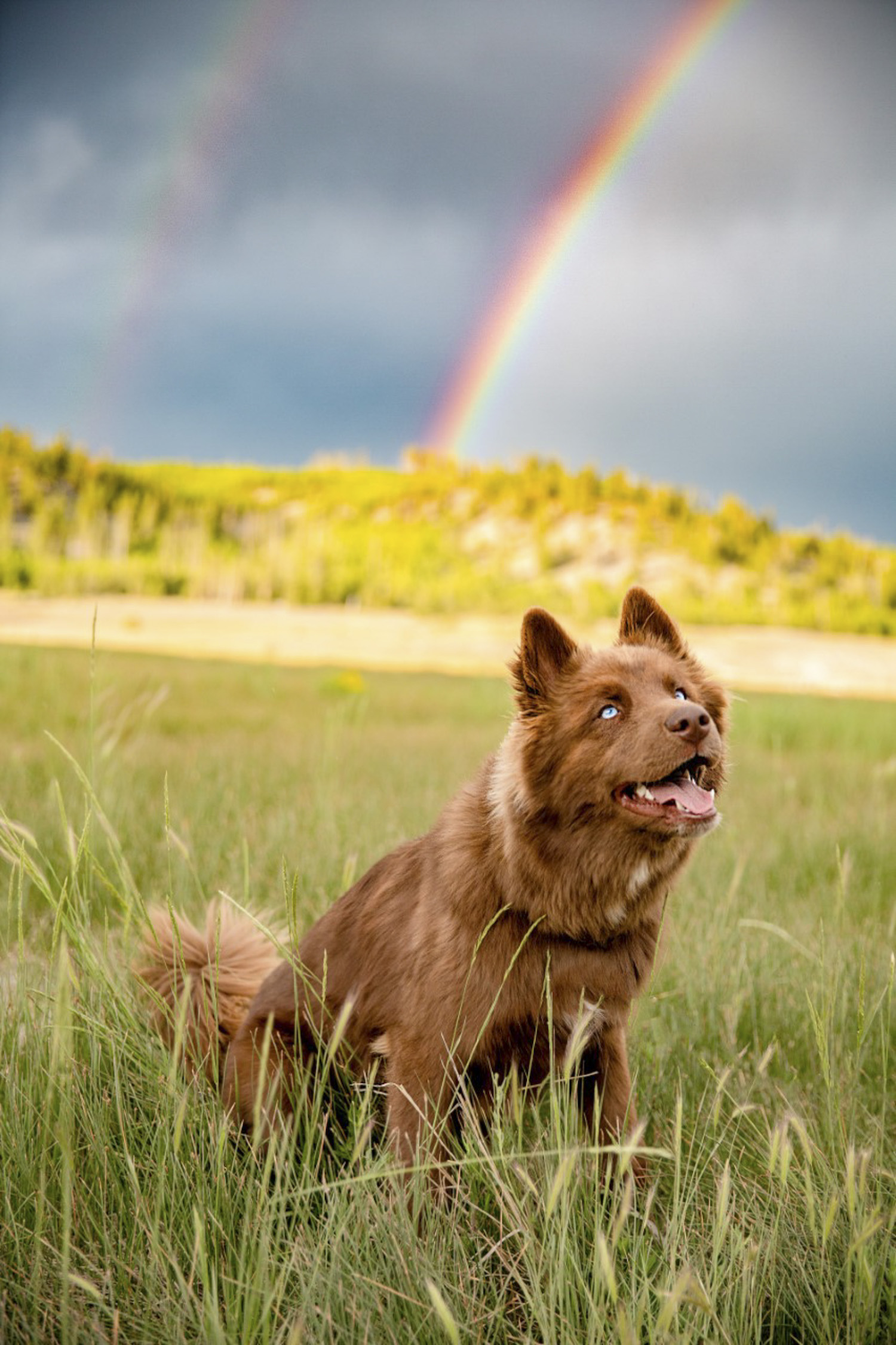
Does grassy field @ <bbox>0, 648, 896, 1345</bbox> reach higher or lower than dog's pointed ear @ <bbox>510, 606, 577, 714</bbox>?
lower

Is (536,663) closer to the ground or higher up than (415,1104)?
higher up

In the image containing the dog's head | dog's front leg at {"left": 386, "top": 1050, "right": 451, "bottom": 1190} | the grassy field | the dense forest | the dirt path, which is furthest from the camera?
the dense forest

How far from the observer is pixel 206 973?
243 cm

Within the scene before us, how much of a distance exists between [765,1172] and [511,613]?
123ft

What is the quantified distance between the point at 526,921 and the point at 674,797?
0.45 m

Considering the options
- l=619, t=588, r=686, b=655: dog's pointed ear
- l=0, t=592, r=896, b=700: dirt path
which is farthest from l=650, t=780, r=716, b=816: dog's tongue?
l=0, t=592, r=896, b=700: dirt path

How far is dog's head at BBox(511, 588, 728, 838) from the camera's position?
7.05 ft

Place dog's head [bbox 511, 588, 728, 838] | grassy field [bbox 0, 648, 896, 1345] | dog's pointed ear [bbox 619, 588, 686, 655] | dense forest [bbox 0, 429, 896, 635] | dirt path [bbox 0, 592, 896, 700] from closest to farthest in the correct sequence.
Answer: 1. grassy field [bbox 0, 648, 896, 1345]
2. dog's head [bbox 511, 588, 728, 838]
3. dog's pointed ear [bbox 619, 588, 686, 655]
4. dirt path [bbox 0, 592, 896, 700]
5. dense forest [bbox 0, 429, 896, 635]

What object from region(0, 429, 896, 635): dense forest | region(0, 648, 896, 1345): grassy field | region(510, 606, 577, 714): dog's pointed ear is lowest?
region(0, 648, 896, 1345): grassy field

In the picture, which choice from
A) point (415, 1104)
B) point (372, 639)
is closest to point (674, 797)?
point (415, 1104)

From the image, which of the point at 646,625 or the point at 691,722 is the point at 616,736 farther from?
the point at 646,625

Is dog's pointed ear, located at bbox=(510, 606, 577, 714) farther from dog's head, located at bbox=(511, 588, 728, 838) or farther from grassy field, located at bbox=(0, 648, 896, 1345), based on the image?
grassy field, located at bbox=(0, 648, 896, 1345)

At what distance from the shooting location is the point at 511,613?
129ft

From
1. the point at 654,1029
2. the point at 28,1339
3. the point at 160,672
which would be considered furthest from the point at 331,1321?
the point at 160,672
